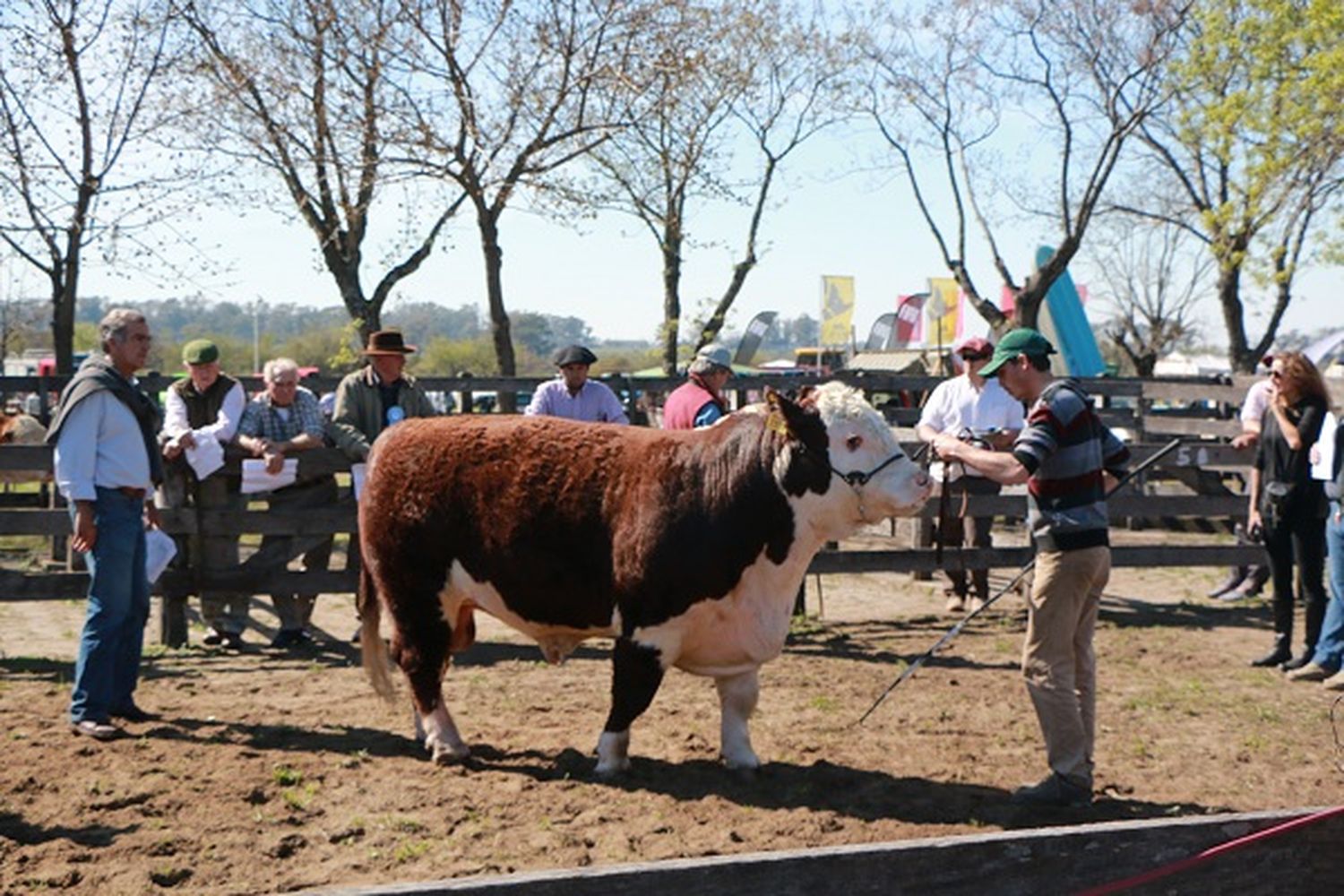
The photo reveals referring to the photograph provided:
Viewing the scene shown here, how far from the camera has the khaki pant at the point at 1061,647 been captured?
585 centimetres

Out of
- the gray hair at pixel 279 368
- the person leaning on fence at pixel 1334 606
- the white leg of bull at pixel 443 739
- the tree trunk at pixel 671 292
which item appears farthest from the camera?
the tree trunk at pixel 671 292

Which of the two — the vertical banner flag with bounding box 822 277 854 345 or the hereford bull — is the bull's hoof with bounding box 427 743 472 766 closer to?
the hereford bull

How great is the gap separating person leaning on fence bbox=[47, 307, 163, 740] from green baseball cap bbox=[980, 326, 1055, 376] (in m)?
4.01

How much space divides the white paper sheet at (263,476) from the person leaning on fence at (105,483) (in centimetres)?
239

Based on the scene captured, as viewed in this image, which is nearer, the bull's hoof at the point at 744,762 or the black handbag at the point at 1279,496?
the bull's hoof at the point at 744,762

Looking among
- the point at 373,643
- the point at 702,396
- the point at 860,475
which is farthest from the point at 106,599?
the point at 702,396

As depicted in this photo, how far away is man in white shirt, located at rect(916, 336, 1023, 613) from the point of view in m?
9.96

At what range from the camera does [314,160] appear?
19.0m

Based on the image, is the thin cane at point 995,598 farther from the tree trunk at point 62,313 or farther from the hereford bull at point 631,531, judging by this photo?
the tree trunk at point 62,313

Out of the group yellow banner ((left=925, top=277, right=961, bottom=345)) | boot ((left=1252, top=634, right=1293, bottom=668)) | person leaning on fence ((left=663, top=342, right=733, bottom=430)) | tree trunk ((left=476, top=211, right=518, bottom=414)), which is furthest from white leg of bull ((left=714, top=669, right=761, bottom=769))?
yellow banner ((left=925, top=277, right=961, bottom=345))

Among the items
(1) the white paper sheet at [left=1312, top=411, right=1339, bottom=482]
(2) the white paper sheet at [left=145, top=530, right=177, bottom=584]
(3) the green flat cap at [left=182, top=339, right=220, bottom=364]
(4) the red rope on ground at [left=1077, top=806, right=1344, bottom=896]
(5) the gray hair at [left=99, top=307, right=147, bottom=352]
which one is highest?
(5) the gray hair at [left=99, top=307, right=147, bottom=352]

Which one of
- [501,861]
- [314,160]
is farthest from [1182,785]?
[314,160]

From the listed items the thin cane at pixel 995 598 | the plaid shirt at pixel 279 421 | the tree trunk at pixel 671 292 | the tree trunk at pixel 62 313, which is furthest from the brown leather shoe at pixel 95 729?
the tree trunk at pixel 671 292

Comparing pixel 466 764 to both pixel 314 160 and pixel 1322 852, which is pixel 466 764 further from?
pixel 314 160
